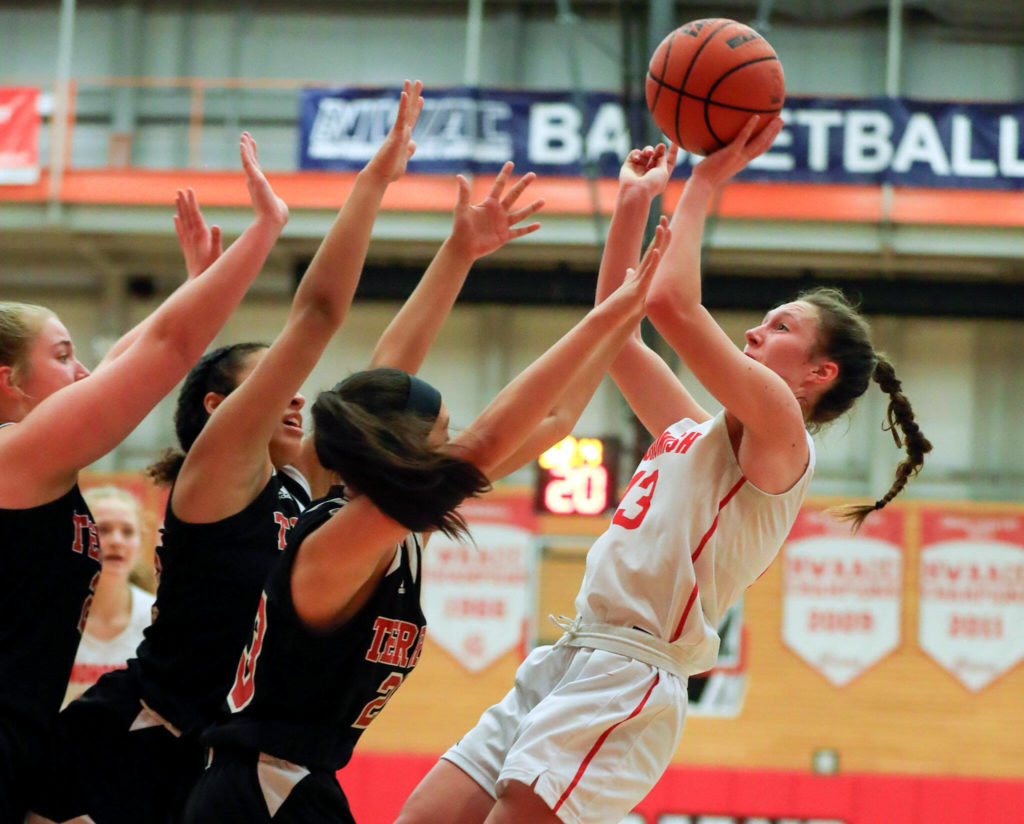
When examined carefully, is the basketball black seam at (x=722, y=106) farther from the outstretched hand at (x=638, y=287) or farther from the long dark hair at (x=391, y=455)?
the long dark hair at (x=391, y=455)

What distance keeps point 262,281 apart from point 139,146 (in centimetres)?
201

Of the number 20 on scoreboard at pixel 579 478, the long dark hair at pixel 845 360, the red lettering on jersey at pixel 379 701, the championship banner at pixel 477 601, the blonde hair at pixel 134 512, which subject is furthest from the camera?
the championship banner at pixel 477 601

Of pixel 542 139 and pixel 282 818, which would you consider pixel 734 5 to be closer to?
pixel 542 139

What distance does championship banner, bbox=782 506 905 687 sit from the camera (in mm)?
11086

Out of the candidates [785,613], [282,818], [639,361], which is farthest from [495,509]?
[282,818]

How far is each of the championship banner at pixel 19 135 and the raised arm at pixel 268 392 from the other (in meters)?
10.1

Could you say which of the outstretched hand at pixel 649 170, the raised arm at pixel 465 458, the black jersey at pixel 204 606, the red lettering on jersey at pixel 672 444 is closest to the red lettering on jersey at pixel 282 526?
the black jersey at pixel 204 606

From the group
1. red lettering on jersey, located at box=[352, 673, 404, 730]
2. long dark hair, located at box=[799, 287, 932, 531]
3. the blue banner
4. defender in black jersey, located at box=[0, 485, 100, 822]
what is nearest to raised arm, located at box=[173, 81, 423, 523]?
defender in black jersey, located at box=[0, 485, 100, 822]

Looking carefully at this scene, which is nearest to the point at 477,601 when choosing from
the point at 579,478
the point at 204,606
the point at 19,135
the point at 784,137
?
the point at 579,478

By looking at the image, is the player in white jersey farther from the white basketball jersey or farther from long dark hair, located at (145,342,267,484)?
long dark hair, located at (145,342,267,484)

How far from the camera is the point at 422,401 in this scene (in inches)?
96.4

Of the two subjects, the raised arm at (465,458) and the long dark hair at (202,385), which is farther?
the long dark hair at (202,385)

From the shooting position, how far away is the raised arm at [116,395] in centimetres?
261

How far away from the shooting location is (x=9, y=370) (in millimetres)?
2840
